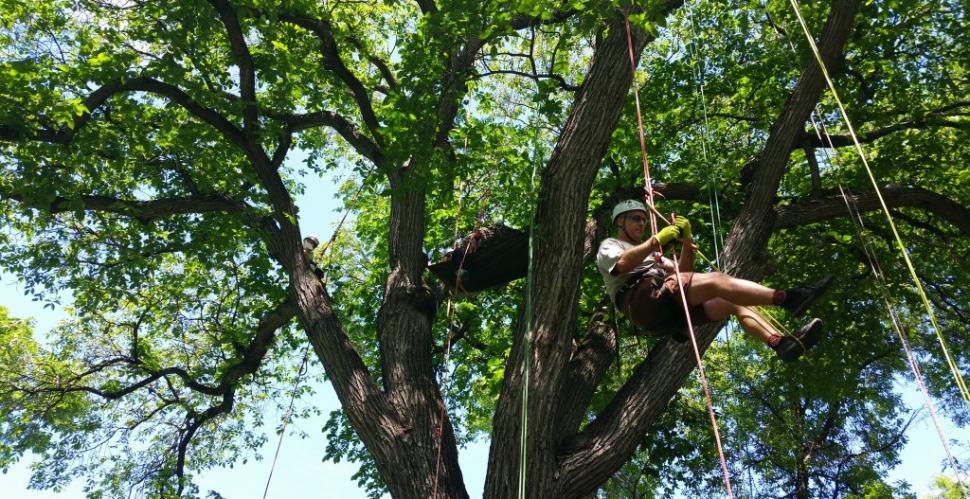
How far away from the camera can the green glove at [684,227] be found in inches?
157

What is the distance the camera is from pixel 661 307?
Answer: 4320 millimetres

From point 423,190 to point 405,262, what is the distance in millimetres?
627

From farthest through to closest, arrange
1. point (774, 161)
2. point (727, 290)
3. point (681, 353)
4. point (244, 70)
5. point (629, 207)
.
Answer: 1. point (244, 70)
2. point (774, 161)
3. point (681, 353)
4. point (629, 207)
5. point (727, 290)

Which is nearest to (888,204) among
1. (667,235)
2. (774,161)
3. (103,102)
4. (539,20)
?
(774,161)

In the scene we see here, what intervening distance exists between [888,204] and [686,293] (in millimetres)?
3297

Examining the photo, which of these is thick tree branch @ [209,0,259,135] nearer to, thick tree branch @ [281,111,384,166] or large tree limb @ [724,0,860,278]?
thick tree branch @ [281,111,384,166]

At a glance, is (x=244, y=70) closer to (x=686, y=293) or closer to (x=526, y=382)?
(x=526, y=382)

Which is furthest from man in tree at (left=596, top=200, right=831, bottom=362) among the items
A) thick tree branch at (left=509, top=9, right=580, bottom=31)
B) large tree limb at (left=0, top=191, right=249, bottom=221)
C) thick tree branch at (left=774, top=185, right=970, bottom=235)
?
large tree limb at (left=0, top=191, right=249, bottom=221)

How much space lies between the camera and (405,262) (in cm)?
609

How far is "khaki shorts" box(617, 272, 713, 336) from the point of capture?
427 cm

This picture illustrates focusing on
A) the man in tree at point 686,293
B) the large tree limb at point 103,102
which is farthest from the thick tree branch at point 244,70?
the man in tree at point 686,293

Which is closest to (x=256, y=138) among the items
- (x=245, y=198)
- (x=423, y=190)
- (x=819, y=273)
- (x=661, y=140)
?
(x=245, y=198)

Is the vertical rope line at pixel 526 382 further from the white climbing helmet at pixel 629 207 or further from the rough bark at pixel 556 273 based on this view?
the white climbing helmet at pixel 629 207

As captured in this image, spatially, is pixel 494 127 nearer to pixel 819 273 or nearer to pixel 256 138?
pixel 256 138
